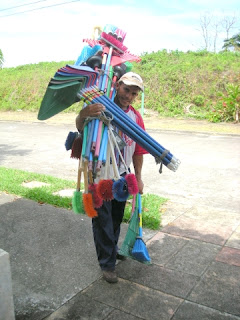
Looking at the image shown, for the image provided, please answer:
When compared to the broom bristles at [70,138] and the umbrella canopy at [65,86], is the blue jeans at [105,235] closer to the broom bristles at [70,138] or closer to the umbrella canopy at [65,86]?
the broom bristles at [70,138]

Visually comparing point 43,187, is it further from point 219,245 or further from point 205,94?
point 205,94

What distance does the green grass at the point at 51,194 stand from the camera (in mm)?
4695

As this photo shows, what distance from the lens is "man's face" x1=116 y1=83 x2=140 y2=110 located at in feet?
9.96

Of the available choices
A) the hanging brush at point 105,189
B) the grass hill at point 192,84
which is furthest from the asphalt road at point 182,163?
the grass hill at point 192,84

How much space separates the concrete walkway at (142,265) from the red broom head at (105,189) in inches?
33.6

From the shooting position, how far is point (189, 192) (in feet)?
20.3

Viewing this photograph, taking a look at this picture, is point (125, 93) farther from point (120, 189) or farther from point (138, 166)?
point (120, 189)

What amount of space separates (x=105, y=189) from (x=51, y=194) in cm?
307

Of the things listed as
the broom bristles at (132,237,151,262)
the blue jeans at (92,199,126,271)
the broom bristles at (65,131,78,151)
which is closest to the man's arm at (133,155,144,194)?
the blue jeans at (92,199,126,271)

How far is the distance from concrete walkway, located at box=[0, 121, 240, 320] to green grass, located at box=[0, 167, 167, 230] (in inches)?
5.7

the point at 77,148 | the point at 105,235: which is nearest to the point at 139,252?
the point at 105,235

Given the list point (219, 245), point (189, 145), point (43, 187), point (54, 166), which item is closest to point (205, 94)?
point (189, 145)

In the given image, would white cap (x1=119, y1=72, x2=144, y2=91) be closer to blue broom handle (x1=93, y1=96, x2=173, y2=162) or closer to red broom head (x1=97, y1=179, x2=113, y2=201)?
blue broom handle (x1=93, y1=96, x2=173, y2=162)

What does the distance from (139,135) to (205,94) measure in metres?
16.6
